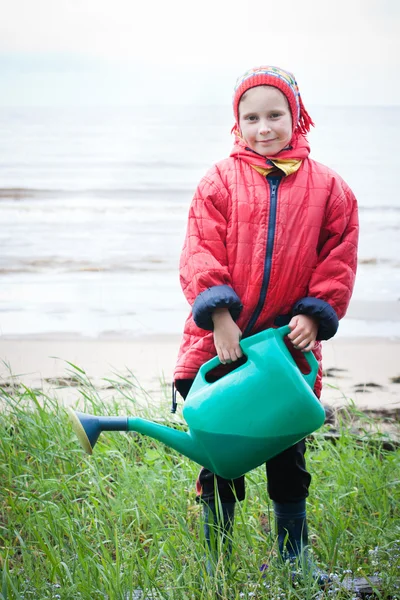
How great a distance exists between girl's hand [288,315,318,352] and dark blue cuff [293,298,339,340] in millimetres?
14

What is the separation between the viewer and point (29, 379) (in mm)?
3514

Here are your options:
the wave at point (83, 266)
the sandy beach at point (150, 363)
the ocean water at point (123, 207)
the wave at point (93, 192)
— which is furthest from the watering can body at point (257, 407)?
the wave at point (93, 192)

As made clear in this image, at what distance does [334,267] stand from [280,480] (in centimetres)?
53

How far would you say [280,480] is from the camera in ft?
6.18

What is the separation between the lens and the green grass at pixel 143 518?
1.73m

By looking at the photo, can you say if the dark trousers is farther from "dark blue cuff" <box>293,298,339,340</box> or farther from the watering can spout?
"dark blue cuff" <box>293,298,339,340</box>

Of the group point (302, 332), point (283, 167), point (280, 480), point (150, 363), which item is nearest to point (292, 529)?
point (280, 480)

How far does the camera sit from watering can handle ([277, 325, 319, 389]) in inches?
67.2

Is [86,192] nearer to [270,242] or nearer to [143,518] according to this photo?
[143,518]

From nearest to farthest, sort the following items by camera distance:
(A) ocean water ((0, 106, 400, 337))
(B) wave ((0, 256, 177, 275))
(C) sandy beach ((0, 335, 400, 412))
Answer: (C) sandy beach ((0, 335, 400, 412)) < (A) ocean water ((0, 106, 400, 337)) < (B) wave ((0, 256, 177, 275))

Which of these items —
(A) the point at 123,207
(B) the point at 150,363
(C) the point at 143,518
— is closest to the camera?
(C) the point at 143,518

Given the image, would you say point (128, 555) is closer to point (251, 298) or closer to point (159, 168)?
point (251, 298)

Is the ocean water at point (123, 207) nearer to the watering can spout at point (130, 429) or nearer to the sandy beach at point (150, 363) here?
the sandy beach at point (150, 363)

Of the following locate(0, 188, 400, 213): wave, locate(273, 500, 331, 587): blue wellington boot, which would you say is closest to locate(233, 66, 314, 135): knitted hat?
locate(273, 500, 331, 587): blue wellington boot
